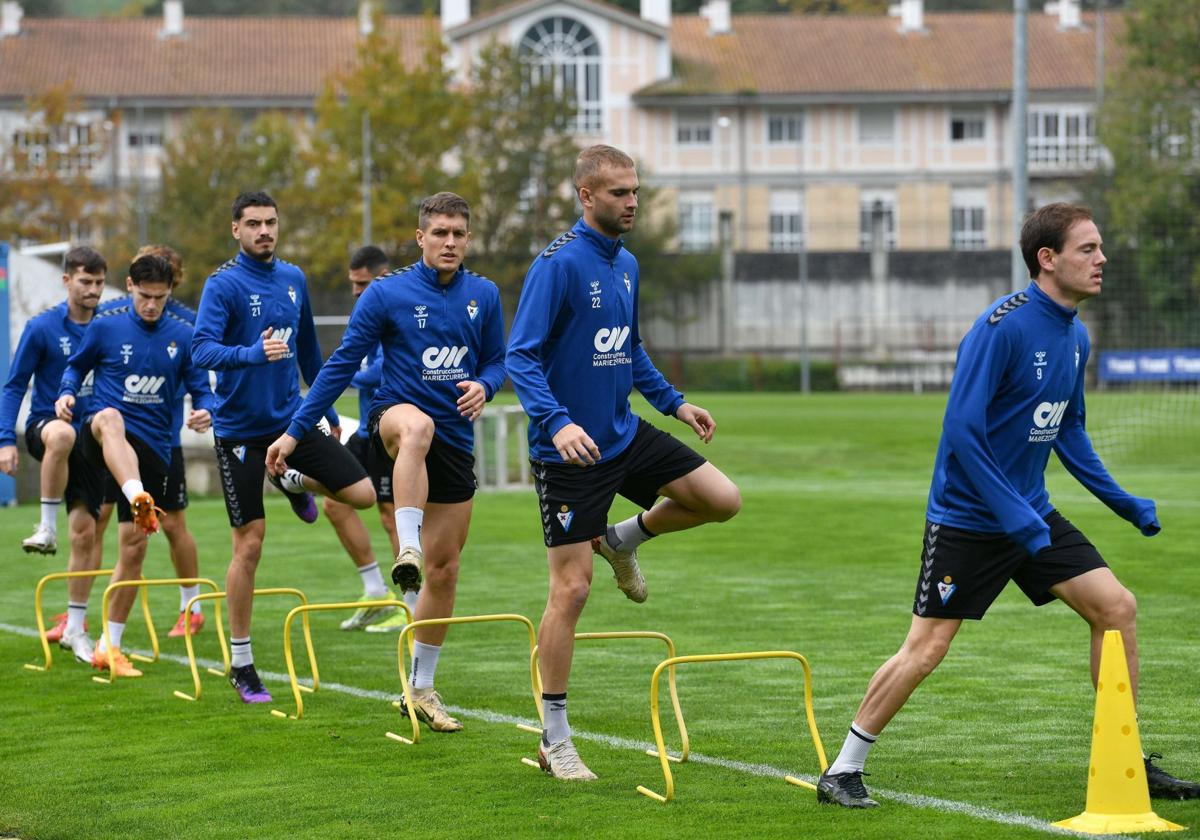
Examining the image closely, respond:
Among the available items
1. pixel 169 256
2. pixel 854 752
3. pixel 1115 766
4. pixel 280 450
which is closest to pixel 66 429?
pixel 169 256

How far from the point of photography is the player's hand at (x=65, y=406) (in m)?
10.7

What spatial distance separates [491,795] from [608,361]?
1744 mm

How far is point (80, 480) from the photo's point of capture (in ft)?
37.1

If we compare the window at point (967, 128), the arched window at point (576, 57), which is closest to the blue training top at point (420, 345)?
the arched window at point (576, 57)

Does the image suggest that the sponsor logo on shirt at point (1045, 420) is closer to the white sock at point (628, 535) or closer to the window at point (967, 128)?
the white sock at point (628, 535)

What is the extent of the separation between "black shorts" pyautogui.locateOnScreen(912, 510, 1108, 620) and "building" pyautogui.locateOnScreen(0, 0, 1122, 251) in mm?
67304

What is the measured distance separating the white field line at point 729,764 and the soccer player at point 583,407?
0.65 m

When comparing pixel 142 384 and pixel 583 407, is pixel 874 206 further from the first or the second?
pixel 583 407

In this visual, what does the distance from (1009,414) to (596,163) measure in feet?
6.03

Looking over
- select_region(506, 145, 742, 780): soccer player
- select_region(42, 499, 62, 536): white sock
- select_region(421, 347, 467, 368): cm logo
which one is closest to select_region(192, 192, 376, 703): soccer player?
select_region(421, 347, 467, 368): cm logo

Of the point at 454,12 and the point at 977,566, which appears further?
the point at 454,12

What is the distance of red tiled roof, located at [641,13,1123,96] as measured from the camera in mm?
74812

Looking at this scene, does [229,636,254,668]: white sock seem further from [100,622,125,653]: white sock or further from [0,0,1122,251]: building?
[0,0,1122,251]: building

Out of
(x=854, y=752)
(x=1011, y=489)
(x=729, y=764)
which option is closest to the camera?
(x=1011, y=489)
